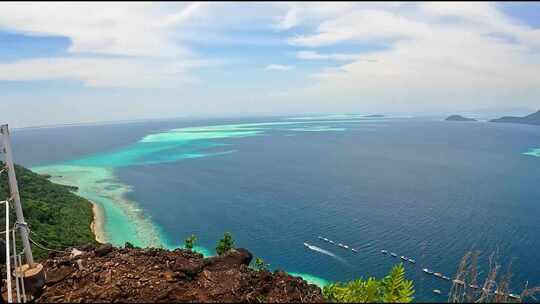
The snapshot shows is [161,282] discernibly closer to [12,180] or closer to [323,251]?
[12,180]

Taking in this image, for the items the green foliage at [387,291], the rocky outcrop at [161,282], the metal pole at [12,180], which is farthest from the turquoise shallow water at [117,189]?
the metal pole at [12,180]

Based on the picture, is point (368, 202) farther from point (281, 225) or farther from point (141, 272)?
point (141, 272)

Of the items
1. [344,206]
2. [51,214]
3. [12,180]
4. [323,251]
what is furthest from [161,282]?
[344,206]

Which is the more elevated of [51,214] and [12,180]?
[12,180]

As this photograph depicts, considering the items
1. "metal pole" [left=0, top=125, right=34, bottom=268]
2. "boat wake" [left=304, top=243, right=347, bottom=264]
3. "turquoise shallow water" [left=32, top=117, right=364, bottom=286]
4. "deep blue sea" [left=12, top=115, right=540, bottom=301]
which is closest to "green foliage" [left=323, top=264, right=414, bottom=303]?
"metal pole" [left=0, top=125, right=34, bottom=268]

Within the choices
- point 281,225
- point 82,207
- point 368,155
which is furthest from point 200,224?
point 368,155

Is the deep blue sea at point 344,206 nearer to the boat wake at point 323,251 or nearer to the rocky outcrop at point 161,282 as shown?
the boat wake at point 323,251

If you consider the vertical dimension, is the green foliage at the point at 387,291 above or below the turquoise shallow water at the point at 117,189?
above

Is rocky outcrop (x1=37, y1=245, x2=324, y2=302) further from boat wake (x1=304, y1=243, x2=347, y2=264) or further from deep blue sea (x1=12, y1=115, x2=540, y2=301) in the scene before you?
boat wake (x1=304, y1=243, x2=347, y2=264)
